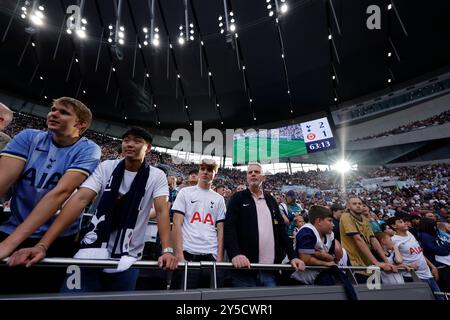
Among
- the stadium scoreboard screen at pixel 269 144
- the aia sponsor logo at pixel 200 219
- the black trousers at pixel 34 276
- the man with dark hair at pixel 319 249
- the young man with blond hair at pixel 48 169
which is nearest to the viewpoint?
the black trousers at pixel 34 276

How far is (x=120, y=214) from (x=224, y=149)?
24.0 metres

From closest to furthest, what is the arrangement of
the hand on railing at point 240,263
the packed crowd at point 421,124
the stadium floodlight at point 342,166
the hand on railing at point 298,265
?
the hand on railing at point 240,263 → the hand on railing at point 298,265 → the packed crowd at point 421,124 → the stadium floodlight at point 342,166

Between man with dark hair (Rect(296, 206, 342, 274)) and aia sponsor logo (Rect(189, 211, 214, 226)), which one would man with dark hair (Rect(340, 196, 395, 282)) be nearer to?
man with dark hair (Rect(296, 206, 342, 274))

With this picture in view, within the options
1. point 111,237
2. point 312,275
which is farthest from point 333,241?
point 111,237

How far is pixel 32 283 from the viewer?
103 centimetres

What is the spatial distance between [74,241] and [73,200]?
29cm

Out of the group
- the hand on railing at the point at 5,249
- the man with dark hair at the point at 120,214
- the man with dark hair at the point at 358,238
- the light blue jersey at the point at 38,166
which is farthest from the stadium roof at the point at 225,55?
the hand on railing at the point at 5,249

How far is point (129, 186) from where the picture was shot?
1.39 metres

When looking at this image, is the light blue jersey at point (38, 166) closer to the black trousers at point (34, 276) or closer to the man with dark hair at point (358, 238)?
the black trousers at point (34, 276)

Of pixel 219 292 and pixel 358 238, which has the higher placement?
pixel 358 238

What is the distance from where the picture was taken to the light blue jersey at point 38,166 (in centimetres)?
115

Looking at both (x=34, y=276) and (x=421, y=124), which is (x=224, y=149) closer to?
(x=421, y=124)

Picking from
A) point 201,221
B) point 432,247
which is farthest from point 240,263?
point 432,247

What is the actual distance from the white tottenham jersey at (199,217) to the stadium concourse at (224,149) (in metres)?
0.01
